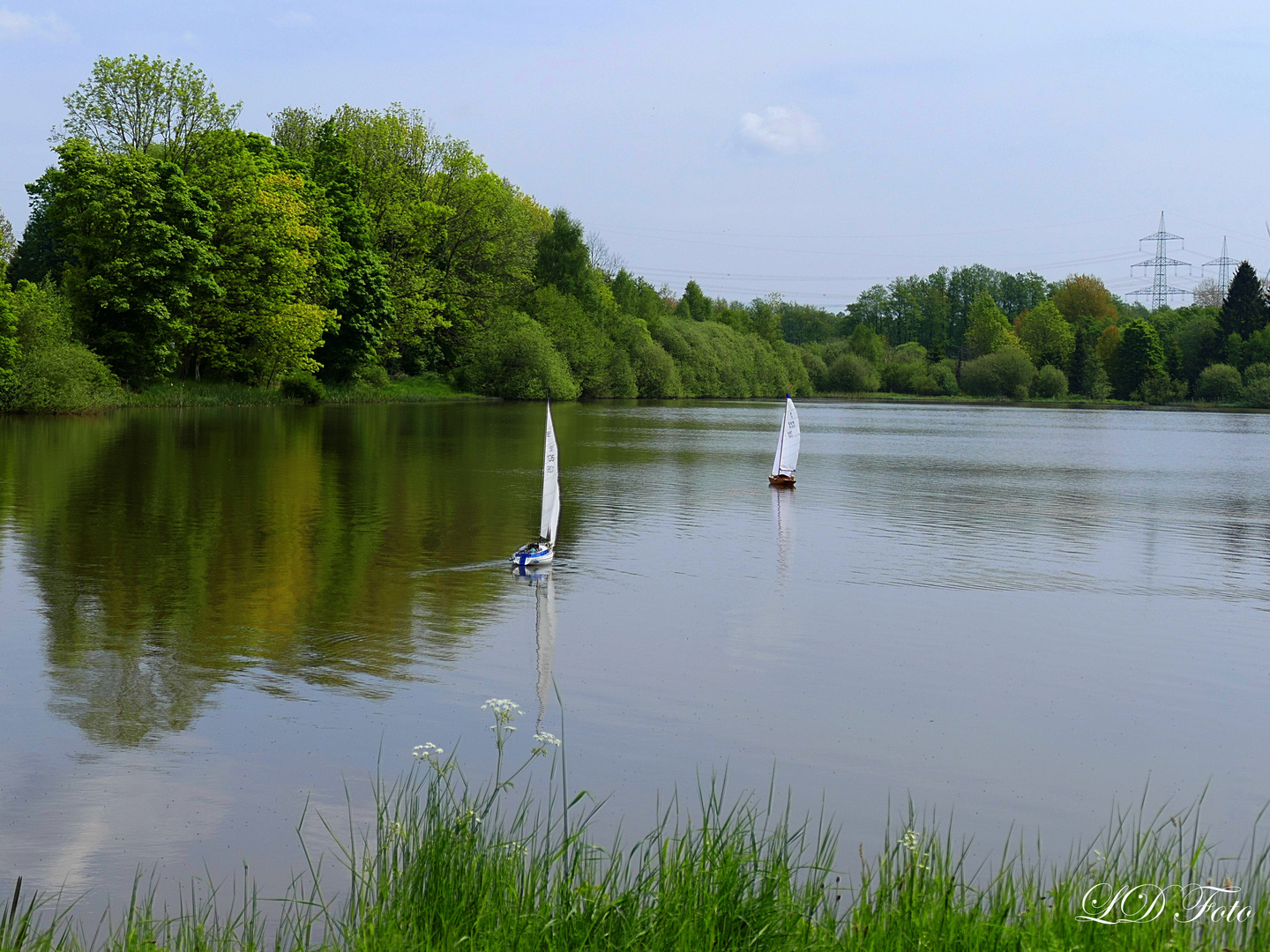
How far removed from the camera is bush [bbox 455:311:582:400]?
97.1 metres

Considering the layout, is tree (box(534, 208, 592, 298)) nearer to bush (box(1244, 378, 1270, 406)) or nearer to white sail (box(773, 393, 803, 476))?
white sail (box(773, 393, 803, 476))

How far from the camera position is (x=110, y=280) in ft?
192

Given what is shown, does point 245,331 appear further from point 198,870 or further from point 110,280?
point 198,870

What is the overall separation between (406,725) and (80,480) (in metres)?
21.7

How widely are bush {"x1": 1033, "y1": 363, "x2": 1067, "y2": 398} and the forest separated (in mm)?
397

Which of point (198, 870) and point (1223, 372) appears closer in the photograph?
point (198, 870)

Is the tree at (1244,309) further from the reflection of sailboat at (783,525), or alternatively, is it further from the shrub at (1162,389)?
the reflection of sailboat at (783,525)

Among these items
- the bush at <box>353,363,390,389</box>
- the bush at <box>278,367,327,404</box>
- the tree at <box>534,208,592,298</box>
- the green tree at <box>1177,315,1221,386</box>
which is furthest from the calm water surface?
the green tree at <box>1177,315,1221,386</box>

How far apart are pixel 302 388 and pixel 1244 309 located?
119886 millimetres

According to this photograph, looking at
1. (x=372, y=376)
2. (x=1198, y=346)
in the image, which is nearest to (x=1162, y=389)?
(x=1198, y=346)

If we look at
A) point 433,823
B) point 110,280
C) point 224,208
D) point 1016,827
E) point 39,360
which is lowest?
point 1016,827

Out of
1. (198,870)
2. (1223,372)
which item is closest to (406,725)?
(198,870)

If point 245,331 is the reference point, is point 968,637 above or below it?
below

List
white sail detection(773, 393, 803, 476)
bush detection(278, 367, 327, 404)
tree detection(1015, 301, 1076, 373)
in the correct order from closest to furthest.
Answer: white sail detection(773, 393, 803, 476)
bush detection(278, 367, 327, 404)
tree detection(1015, 301, 1076, 373)
